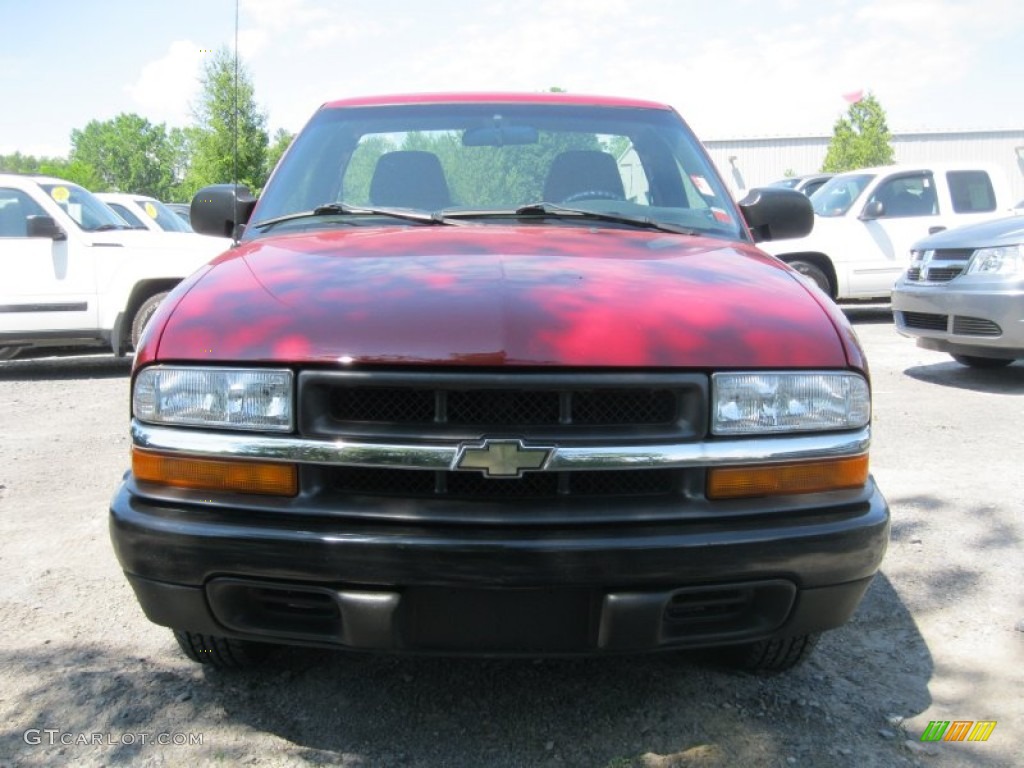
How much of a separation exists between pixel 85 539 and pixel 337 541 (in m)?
2.45

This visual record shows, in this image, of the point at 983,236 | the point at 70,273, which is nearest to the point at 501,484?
the point at 983,236

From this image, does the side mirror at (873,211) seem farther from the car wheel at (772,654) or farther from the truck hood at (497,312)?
the car wheel at (772,654)

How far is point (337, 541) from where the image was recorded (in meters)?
1.93

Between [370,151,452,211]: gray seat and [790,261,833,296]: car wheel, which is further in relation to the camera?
[790,261,833,296]: car wheel

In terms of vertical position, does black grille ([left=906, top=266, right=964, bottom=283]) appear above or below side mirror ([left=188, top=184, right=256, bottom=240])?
below

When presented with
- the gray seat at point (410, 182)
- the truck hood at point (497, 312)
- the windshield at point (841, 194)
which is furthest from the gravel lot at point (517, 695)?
the windshield at point (841, 194)

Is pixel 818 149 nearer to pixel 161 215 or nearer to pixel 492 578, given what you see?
pixel 161 215

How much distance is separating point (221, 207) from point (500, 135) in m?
1.09

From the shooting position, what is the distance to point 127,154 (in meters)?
93.8

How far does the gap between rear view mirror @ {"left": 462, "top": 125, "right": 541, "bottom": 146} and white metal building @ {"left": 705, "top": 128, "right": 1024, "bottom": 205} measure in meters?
45.6

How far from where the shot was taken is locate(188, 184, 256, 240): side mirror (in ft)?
11.5

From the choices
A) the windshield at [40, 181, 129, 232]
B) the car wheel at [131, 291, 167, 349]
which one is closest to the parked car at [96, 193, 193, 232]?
the windshield at [40, 181, 129, 232]

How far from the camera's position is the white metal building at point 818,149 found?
155 feet

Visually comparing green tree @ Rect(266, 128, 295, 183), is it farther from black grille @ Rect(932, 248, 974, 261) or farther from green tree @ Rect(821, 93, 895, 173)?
green tree @ Rect(821, 93, 895, 173)
